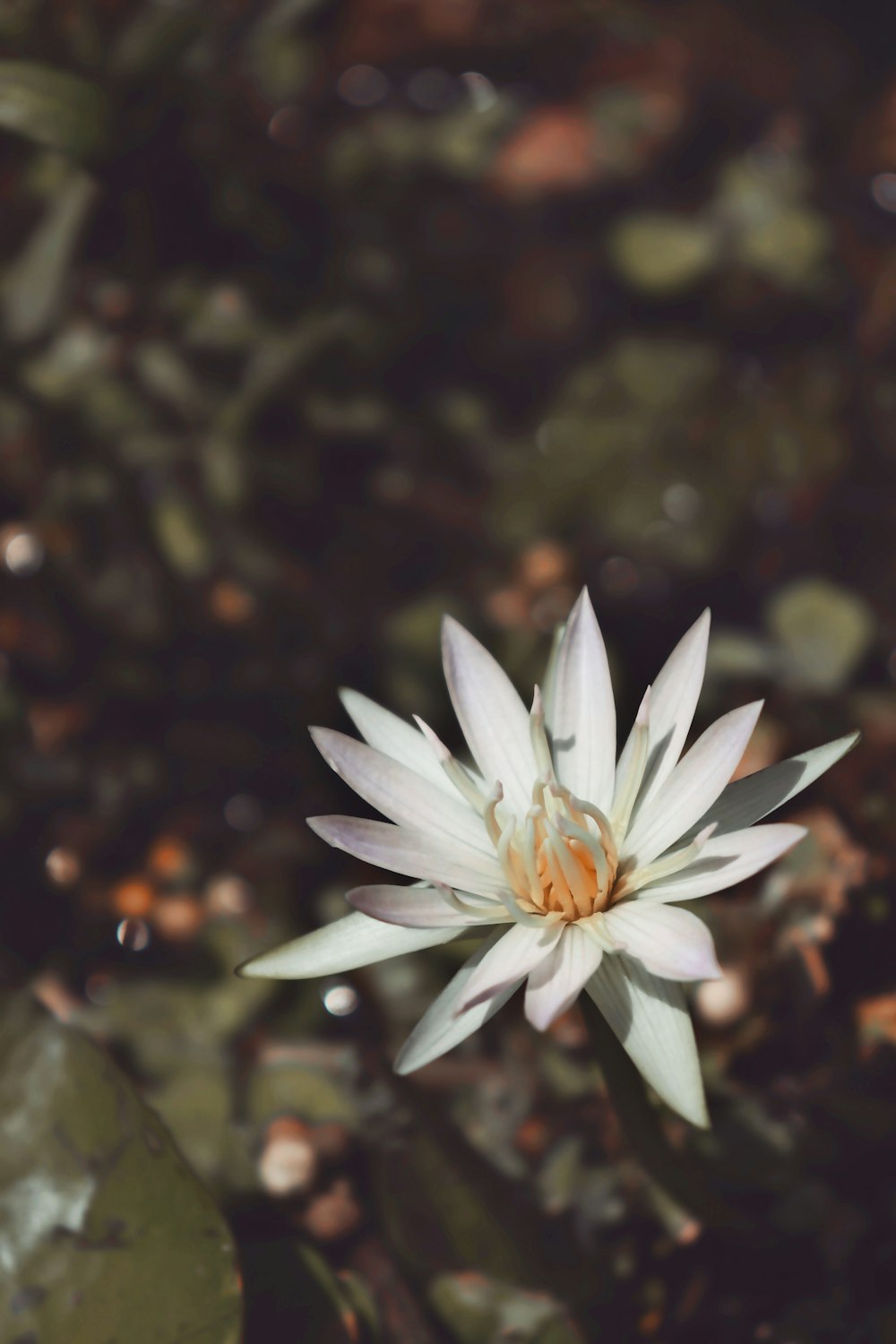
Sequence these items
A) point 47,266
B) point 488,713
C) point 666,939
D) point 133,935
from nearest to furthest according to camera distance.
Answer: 1. point 666,939
2. point 488,713
3. point 133,935
4. point 47,266

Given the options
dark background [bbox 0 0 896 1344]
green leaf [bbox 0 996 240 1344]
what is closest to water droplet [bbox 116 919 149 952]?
dark background [bbox 0 0 896 1344]

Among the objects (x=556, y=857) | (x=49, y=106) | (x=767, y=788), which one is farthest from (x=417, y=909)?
(x=49, y=106)

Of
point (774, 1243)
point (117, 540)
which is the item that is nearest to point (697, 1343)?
point (774, 1243)

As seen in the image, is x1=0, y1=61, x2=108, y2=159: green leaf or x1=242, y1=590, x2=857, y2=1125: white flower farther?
x1=0, y1=61, x2=108, y2=159: green leaf

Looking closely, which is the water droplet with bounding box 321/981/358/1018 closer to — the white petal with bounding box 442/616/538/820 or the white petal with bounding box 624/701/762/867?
the white petal with bounding box 442/616/538/820

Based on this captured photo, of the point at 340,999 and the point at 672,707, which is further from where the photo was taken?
the point at 340,999

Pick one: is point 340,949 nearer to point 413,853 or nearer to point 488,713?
point 413,853
